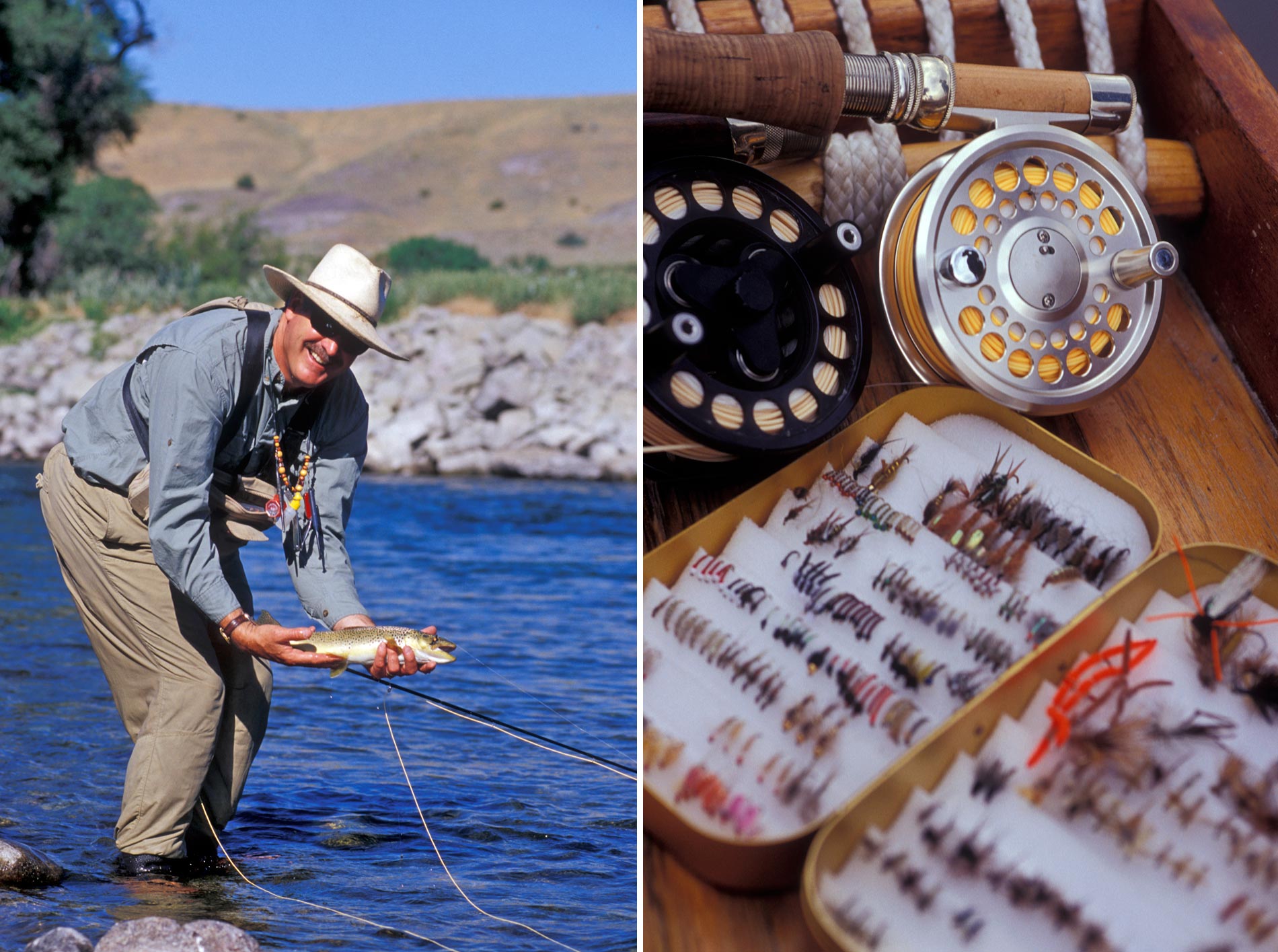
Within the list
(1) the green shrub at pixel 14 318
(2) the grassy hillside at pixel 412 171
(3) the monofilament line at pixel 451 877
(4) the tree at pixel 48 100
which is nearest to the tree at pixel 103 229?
(4) the tree at pixel 48 100

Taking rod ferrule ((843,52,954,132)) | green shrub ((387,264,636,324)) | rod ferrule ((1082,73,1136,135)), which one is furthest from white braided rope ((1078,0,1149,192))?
green shrub ((387,264,636,324))

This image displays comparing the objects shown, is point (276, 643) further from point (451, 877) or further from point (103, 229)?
point (103, 229)

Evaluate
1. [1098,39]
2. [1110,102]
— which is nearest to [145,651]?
[1110,102]

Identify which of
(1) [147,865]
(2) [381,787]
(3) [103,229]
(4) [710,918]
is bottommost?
(2) [381,787]

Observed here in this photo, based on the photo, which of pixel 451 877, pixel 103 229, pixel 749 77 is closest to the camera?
pixel 749 77

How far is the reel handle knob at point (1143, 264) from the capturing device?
150 centimetres

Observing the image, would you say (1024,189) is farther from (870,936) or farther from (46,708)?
(46,708)

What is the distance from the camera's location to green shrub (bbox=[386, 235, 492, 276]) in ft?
50.6

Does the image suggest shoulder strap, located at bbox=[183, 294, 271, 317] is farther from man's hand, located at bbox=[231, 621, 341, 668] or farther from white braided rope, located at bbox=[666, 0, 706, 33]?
white braided rope, located at bbox=[666, 0, 706, 33]

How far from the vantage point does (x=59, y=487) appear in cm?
176

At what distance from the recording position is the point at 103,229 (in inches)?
486

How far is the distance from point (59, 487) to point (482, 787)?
1279mm

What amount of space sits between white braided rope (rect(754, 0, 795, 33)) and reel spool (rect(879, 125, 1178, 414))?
33 cm

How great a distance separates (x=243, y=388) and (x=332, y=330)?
0.46 feet
